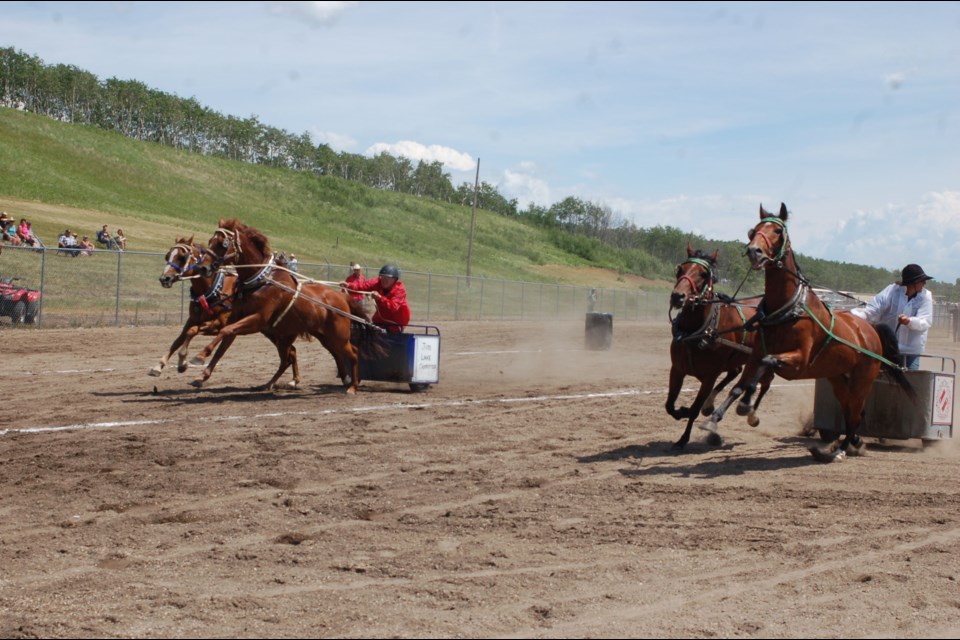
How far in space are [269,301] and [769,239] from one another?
762 centimetres

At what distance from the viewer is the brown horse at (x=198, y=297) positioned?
14055 millimetres

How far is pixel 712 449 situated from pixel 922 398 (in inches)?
107

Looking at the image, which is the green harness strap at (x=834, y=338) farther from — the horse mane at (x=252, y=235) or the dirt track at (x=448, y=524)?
the horse mane at (x=252, y=235)

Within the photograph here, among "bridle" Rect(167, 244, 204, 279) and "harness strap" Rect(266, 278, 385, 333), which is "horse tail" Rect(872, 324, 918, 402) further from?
"bridle" Rect(167, 244, 204, 279)

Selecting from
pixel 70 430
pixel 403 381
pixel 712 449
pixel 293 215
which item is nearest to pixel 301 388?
pixel 403 381

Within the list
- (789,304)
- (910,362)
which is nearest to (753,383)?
(789,304)

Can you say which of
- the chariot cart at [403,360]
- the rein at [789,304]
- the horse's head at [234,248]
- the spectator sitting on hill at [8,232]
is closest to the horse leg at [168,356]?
the horse's head at [234,248]

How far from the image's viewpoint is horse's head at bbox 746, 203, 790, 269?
9.67m

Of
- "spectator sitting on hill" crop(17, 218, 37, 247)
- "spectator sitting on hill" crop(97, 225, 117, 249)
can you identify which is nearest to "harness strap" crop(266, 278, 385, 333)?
"spectator sitting on hill" crop(17, 218, 37, 247)

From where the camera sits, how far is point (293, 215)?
301 ft

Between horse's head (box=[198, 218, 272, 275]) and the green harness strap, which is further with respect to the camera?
horse's head (box=[198, 218, 272, 275])

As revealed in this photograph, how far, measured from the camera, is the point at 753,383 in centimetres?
995

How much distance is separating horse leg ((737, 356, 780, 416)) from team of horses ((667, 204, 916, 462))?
10mm

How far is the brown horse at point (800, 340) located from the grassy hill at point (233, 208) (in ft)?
134
